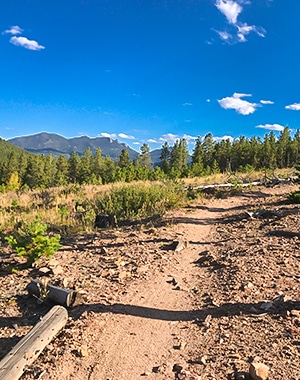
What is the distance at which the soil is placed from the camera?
316 cm

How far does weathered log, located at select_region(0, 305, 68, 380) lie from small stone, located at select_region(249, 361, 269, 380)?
2.11 metres

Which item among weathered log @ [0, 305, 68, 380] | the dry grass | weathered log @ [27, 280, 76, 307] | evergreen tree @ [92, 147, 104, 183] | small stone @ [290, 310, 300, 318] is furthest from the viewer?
evergreen tree @ [92, 147, 104, 183]

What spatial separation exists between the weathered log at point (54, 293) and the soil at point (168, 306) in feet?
0.38

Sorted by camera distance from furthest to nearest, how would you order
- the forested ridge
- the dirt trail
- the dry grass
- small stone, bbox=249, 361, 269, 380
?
the forested ridge
the dry grass
the dirt trail
small stone, bbox=249, 361, 269, 380

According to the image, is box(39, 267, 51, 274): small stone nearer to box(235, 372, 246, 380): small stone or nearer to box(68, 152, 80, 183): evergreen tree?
box(235, 372, 246, 380): small stone

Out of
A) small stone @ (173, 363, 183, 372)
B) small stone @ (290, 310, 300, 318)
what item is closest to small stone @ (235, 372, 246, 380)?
small stone @ (173, 363, 183, 372)

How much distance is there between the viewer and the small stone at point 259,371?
2.76m

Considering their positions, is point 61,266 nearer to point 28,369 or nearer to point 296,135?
point 28,369

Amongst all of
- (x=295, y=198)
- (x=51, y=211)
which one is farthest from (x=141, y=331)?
(x=295, y=198)

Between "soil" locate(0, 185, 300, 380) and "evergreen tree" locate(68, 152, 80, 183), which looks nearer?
"soil" locate(0, 185, 300, 380)

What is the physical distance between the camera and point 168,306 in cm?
443

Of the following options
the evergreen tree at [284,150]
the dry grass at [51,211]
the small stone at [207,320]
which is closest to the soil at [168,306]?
the small stone at [207,320]

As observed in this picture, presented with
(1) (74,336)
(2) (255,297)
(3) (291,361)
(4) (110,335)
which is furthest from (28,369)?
(2) (255,297)

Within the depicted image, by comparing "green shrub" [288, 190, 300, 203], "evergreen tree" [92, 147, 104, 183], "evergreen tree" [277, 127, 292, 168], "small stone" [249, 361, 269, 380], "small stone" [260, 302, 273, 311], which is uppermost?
"evergreen tree" [277, 127, 292, 168]
